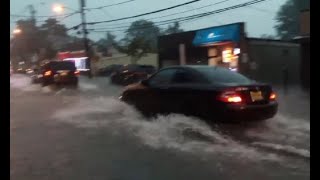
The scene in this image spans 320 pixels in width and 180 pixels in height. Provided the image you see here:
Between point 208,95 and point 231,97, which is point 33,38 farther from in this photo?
point 231,97

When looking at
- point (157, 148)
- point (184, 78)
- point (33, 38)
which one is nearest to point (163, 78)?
point (184, 78)

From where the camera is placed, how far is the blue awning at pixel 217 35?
28.9 metres

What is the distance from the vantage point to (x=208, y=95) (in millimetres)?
9531

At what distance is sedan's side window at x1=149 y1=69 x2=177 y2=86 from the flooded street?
764mm

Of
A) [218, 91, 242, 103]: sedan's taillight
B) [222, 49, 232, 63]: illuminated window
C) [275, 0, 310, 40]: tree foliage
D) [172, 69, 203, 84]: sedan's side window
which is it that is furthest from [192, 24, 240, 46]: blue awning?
[275, 0, 310, 40]: tree foliage

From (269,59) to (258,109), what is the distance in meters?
22.2

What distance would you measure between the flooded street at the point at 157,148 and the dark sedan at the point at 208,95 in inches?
11.2

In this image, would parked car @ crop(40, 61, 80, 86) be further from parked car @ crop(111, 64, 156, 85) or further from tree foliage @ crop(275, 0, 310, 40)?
tree foliage @ crop(275, 0, 310, 40)

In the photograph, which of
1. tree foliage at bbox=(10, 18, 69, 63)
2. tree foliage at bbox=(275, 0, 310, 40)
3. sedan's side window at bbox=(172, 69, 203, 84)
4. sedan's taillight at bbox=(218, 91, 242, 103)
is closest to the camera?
A: sedan's taillight at bbox=(218, 91, 242, 103)

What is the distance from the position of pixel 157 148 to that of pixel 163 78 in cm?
296

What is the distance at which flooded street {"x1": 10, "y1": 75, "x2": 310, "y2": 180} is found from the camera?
265 inches

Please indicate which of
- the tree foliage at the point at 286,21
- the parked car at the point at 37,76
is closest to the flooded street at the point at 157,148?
the parked car at the point at 37,76

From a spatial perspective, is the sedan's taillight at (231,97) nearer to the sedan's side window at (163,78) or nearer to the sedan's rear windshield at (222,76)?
the sedan's rear windshield at (222,76)

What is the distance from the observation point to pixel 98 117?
13352 millimetres
